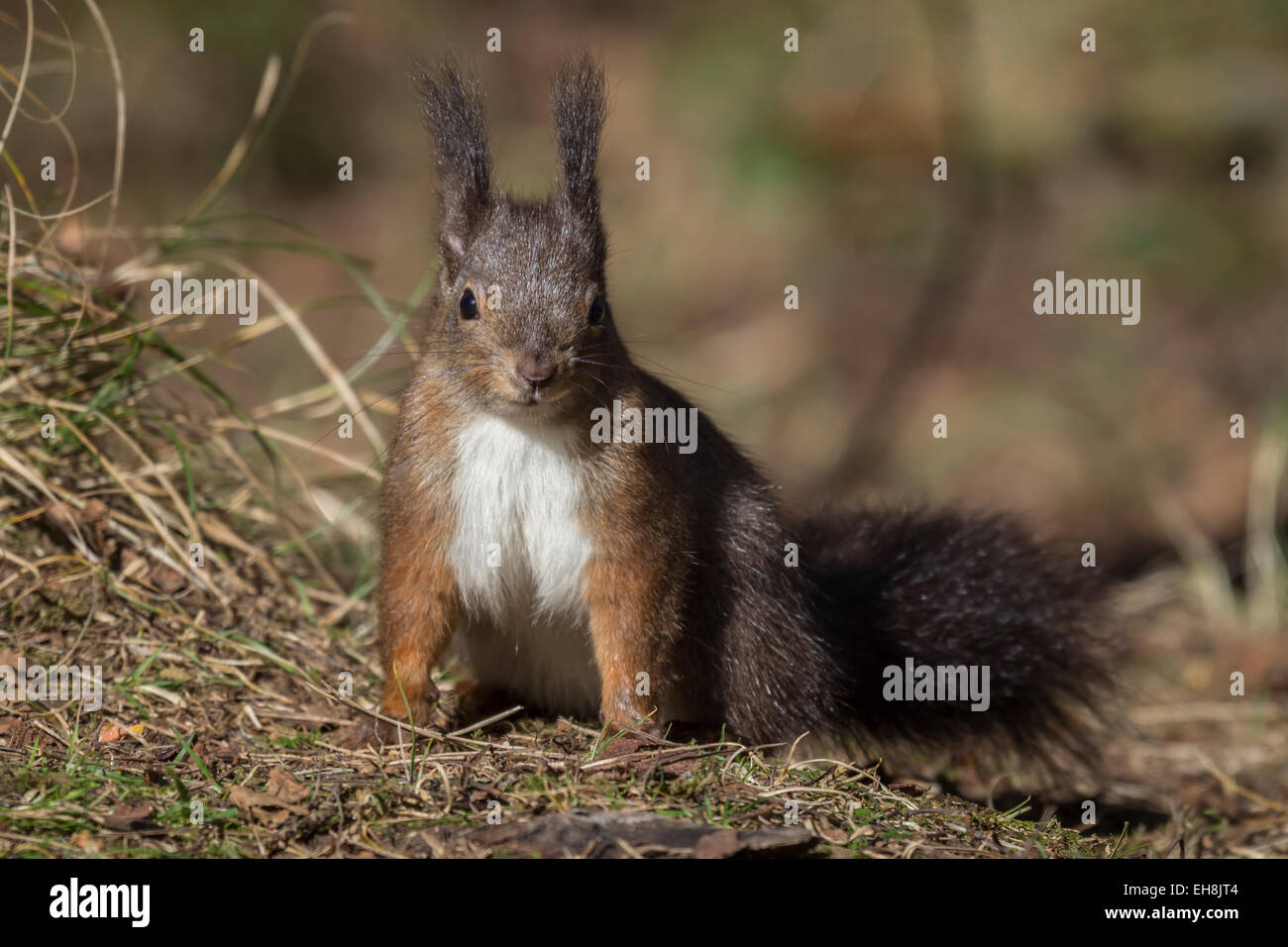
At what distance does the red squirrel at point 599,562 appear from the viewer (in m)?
3.91

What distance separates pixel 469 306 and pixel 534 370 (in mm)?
493

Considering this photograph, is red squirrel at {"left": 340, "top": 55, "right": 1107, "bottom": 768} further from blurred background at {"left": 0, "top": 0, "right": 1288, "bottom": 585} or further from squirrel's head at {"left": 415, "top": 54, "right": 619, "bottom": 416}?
blurred background at {"left": 0, "top": 0, "right": 1288, "bottom": 585}

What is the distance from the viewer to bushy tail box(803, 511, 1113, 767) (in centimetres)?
471

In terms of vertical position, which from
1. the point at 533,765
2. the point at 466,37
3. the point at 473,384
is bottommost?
the point at 533,765

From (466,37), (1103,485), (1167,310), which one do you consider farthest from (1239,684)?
(466,37)

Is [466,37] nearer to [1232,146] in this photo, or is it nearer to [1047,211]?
[1047,211]

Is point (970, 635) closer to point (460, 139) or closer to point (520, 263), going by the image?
point (520, 263)

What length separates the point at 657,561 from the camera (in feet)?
13.1

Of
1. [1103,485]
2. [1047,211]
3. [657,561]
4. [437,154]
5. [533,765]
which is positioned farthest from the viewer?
[1047,211]

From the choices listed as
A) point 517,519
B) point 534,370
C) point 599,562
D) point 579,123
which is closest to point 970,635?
point 599,562

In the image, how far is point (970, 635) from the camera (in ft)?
15.5

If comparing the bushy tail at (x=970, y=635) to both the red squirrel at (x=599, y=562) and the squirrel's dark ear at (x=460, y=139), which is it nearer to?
the red squirrel at (x=599, y=562)

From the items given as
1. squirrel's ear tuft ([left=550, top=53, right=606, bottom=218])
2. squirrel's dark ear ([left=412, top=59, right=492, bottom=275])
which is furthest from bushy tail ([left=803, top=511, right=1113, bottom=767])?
squirrel's dark ear ([left=412, top=59, right=492, bottom=275])

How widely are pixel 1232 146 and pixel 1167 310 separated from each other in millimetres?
1706
